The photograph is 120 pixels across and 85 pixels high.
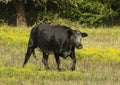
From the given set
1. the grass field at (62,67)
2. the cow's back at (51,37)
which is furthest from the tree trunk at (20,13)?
the cow's back at (51,37)

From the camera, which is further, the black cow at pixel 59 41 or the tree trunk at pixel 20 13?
the tree trunk at pixel 20 13

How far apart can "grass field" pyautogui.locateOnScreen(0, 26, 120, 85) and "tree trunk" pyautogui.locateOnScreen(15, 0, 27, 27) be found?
7.59 m

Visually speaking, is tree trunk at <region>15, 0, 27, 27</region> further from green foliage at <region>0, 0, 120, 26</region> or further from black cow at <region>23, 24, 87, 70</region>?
black cow at <region>23, 24, 87, 70</region>

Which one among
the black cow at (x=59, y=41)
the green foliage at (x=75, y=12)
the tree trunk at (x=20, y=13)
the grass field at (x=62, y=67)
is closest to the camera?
the grass field at (x=62, y=67)

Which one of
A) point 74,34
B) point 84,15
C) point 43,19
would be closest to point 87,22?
point 84,15

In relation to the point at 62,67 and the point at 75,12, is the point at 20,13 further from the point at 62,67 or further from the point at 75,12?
the point at 62,67

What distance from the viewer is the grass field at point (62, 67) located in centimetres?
1392

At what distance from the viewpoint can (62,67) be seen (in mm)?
16750

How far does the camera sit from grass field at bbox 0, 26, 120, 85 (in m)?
13.9

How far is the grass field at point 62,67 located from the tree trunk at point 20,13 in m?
7.59

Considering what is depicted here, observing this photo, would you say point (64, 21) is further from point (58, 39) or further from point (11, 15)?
point (58, 39)

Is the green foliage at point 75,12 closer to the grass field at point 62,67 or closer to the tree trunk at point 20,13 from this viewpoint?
the tree trunk at point 20,13

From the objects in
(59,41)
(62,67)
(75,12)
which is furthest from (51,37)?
(75,12)

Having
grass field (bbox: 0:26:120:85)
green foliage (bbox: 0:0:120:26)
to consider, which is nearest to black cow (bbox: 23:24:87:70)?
grass field (bbox: 0:26:120:85)
